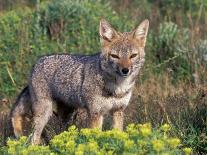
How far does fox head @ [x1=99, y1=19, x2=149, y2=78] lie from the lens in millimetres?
7648

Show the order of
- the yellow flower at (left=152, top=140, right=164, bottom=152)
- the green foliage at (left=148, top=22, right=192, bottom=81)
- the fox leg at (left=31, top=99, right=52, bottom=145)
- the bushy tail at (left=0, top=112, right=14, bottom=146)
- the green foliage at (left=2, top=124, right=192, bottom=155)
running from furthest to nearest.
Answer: the green foliage at (left=148, top=22, right=192, bottom=81) → the bushy tail at (left=0, top=112, right=14, bottom=146) → the fox leg at (left=31, top=99, right=52, bottom=145) → the green foliage at (left=2, top=124, right=192, bottom=155) → the yellow flower at (left=152, top=140, right=164, bottom=152)

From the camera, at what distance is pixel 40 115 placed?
8.39 m

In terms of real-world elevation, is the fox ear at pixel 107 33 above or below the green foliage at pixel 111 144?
above

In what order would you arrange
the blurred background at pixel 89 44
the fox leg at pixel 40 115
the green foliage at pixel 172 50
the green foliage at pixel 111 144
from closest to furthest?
the green foliage at pixel 111 144 < the fox leg at pixel 40 115 < the blurred background at pixel 89 44 < the green foliage at pixel 172 50

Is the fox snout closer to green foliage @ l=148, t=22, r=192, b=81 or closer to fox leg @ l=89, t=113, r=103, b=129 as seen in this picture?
fox leg @ l=89, t=113, r=103, b=129

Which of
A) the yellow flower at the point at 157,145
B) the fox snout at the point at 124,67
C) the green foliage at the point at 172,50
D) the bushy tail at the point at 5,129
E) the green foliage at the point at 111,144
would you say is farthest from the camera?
the green foliage at the point at 172,50

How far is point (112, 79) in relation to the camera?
788 cm

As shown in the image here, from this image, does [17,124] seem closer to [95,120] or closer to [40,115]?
[40,115]

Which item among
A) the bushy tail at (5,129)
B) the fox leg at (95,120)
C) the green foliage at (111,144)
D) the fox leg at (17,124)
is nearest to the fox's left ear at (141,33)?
the fox leg at (95,120)

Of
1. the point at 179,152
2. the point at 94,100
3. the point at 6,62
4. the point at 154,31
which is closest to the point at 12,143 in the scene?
the point at 179,152

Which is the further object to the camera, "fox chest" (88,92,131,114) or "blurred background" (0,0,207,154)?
"blurred background" (0,0,207,154)

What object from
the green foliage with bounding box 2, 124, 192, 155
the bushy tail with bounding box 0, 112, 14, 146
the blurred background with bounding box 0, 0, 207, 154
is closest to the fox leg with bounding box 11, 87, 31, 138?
the bushy tail with bounding box 0, 112, 14, 146

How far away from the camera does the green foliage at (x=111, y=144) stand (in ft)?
17.1

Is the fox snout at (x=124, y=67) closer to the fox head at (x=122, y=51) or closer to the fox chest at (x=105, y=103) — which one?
the fox head at (x=122, y=51)
